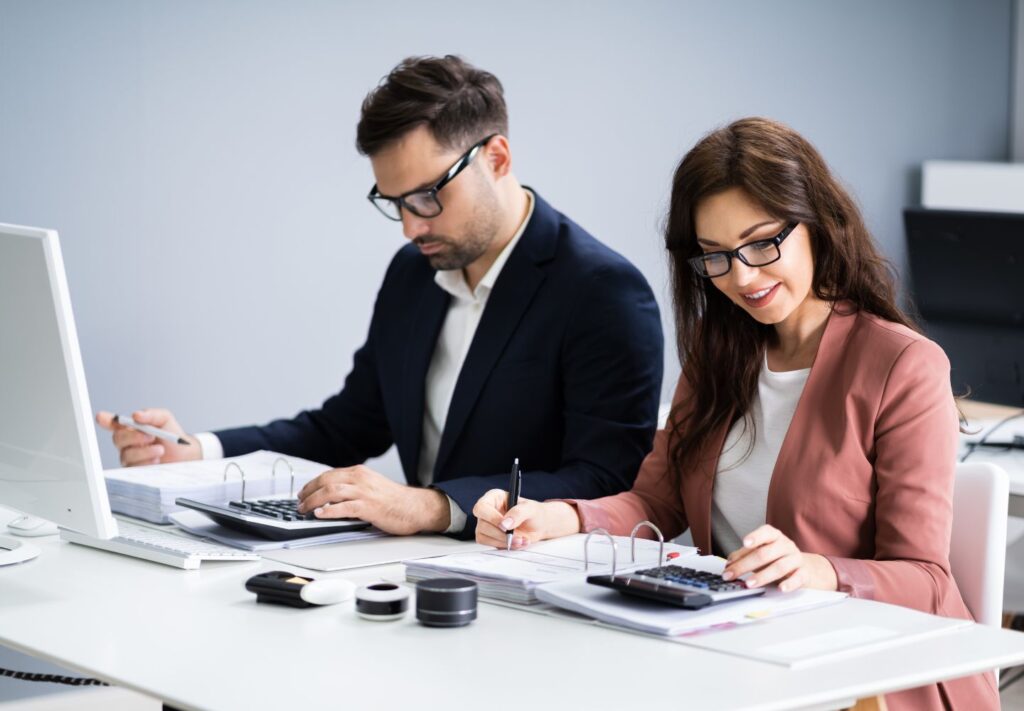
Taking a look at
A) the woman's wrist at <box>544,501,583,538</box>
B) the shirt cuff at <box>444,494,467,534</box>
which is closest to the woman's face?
the woman's wrist at <box>544,501,583,538</box>

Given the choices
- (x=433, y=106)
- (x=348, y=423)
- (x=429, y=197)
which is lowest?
(x=348, y=423)

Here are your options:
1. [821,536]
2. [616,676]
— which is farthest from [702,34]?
[616,676]

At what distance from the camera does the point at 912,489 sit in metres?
1.78

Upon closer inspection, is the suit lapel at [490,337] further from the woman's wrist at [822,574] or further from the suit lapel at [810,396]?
the woman's wrist at [822,574]

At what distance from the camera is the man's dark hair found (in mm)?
2381

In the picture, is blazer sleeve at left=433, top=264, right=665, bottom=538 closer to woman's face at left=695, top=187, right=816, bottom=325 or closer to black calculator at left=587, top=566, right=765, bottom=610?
woman's face at left=695, top=187, right=816, bottom=325

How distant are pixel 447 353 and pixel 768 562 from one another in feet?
3.61

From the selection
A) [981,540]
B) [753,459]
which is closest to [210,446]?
[753,459]

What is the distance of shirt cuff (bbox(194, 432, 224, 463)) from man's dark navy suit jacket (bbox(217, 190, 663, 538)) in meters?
0.02

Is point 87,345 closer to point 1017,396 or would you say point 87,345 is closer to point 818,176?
point 818,176

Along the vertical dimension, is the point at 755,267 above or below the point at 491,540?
above

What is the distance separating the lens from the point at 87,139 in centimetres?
296

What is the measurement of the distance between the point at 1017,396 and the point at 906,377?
1.42 m

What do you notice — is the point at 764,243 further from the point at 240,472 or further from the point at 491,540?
the point at 240,472
